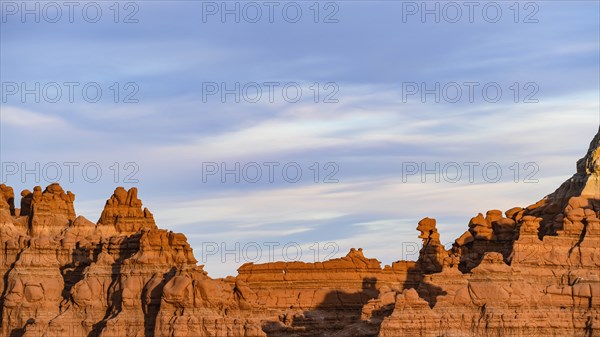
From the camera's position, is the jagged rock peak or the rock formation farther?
the jagged rock peak

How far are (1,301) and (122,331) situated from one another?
35.3ft

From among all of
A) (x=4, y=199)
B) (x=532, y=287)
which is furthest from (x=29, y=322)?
(x=532, y=287)

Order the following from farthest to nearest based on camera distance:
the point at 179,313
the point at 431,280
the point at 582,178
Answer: the point at 582,178, the point at 431,280, the point at 179,313

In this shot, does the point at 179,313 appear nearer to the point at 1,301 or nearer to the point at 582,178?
the point at 1,301

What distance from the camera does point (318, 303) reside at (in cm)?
12800

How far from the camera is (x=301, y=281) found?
130 metres

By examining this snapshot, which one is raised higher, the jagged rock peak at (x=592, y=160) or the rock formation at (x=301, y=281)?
the jagged rock peak at (x=592, y=160)

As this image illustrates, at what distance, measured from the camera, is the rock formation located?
4478 inches

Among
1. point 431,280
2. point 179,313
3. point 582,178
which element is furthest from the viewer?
point 582,178

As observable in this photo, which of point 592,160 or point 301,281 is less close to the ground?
point 592,160

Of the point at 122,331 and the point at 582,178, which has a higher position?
the point at 582,178

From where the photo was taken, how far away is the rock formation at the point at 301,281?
113750mm

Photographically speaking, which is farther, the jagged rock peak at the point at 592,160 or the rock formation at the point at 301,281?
the jagged rock peak at the point at 592,160

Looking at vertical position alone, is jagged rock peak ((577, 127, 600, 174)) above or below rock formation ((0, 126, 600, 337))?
above
